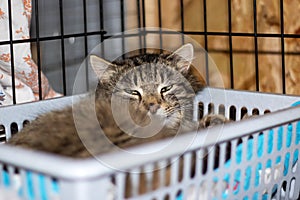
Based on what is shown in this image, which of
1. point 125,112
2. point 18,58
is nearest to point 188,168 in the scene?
point 125,112

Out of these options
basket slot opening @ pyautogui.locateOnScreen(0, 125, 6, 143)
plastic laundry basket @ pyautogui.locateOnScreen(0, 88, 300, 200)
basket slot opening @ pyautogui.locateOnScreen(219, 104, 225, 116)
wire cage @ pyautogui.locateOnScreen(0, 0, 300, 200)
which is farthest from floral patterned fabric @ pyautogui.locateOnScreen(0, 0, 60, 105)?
plastic laundry basket @ pyautogui.locateOnScreen(0, 88, 300, 200)

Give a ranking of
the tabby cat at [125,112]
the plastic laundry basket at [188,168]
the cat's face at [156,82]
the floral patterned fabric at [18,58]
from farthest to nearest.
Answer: the floral patterned fabric at [18,58] → the cat's face at [156,82] → the tabby cat at [125,112] → the plastic laundry basket at [188,168]

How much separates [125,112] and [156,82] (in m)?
0.36

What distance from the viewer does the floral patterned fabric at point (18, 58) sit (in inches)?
62.9

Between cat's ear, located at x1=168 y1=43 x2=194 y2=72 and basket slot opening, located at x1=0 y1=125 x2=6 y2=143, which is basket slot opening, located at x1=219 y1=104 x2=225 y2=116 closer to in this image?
cat's ear, located at x1=168 y1=43 x2=194 y2=72

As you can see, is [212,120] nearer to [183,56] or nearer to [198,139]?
[183,56]

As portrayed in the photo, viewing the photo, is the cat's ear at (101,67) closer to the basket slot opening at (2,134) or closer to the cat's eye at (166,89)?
the cat's eye at (166,89)

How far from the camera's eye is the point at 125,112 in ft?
3.47

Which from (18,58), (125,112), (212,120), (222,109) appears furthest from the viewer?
(18,58)

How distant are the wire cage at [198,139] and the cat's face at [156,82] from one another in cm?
8

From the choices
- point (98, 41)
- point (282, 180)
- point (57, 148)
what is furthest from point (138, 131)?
point (98, 41)

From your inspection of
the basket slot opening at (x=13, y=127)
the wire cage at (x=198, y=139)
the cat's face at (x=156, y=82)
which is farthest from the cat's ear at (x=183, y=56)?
the basket slot opening at (x=13, y=127)

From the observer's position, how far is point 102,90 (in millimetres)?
1422

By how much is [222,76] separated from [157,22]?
0.40m
